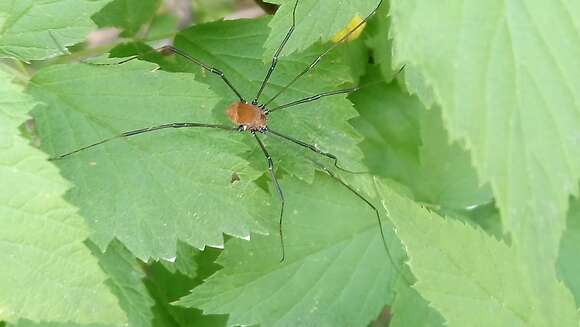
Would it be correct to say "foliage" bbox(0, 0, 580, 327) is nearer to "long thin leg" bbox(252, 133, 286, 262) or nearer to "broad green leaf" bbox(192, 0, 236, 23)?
"long thin leg" bbox(252, 133, 286, 262)

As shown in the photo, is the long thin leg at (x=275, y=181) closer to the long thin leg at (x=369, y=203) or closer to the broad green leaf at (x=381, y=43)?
the long thin leg at (x=369, y=203)

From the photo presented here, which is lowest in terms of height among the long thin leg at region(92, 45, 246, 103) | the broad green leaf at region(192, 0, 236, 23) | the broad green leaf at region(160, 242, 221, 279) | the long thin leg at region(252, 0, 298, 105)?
the broad green leaf at region(160, 242, 221, 279)

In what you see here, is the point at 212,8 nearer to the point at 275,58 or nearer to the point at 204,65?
the point at 204,65

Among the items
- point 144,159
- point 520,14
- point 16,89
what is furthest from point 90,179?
point 520,14

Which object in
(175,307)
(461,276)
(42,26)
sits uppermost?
(42,26)

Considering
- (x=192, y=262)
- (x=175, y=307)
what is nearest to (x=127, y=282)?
(x=192, y=262)

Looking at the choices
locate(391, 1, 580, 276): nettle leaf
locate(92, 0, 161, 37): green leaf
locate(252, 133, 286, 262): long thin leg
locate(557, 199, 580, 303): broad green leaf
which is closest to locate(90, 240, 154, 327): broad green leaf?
locate(252, 133, 286, 262): long thin leg

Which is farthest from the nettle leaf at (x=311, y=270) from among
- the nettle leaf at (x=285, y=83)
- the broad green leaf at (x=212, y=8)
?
the broad green leaf at (x=212, y=8)
